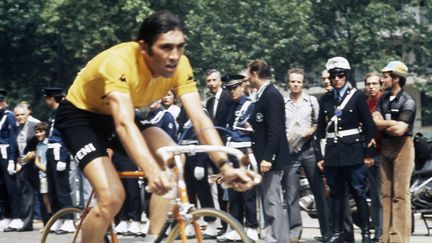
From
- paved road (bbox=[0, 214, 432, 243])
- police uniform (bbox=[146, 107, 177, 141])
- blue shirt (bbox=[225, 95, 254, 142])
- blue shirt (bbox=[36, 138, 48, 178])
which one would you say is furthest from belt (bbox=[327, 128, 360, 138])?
blue shirt (bbox=[36, 138, 48, 178])

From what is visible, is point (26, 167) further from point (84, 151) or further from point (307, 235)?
point (84, 151)

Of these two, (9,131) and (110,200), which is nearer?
(110,200)

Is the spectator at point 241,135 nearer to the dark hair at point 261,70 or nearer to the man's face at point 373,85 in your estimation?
the dark hair at point 261,70

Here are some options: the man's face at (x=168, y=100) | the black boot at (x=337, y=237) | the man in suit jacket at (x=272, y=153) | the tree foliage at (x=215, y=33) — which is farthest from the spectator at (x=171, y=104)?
the tree foliage at (x=215, y=33)

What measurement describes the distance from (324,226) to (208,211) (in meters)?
6.70

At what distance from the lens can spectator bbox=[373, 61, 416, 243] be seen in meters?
12.1

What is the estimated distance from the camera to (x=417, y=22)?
46125mm

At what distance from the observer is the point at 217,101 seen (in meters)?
14.4

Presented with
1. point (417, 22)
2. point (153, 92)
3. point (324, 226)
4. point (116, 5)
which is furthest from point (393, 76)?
point (417, 22)

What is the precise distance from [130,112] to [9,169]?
32.9 ft

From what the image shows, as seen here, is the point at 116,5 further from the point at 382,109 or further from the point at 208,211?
the point at 208,211

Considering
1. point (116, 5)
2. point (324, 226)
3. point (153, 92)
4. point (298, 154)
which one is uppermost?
point (116, 5)

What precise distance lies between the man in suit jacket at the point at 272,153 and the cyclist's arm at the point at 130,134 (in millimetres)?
4821

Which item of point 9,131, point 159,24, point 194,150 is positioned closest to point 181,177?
point 194,150
